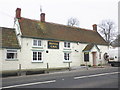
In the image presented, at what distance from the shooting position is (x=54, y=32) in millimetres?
24219

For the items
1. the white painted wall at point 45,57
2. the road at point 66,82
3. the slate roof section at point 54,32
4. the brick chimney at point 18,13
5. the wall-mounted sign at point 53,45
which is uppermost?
the brick chimney at point 18,13

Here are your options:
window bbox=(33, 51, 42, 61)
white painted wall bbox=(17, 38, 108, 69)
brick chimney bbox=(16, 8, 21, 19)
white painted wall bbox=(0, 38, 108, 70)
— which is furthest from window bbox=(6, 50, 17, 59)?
brick chimney bbox=(16, 8, 21, 19)

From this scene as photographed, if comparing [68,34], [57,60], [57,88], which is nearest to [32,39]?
[57,60]

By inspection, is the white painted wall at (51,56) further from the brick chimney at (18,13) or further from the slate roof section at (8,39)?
the brick chimney at (18,13)

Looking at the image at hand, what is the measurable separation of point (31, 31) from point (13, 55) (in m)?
4.54

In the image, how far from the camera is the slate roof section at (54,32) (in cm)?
2164

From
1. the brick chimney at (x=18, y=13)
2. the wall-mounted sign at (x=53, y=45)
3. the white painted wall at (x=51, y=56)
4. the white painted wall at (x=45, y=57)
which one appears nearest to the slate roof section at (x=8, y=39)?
the white painted wall at (x=45, y=57)

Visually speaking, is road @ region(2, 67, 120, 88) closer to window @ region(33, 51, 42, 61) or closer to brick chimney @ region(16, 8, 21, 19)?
window @ region(33, 51, 42, 61)

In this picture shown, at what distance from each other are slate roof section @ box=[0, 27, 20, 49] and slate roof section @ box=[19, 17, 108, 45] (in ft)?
5.45

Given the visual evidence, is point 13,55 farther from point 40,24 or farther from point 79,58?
point 79,58

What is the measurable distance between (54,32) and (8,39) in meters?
7.66

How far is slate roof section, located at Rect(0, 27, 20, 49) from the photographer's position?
19.1 metres

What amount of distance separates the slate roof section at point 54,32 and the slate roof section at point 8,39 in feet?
5.45

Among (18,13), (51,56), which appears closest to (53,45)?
(51,56)
